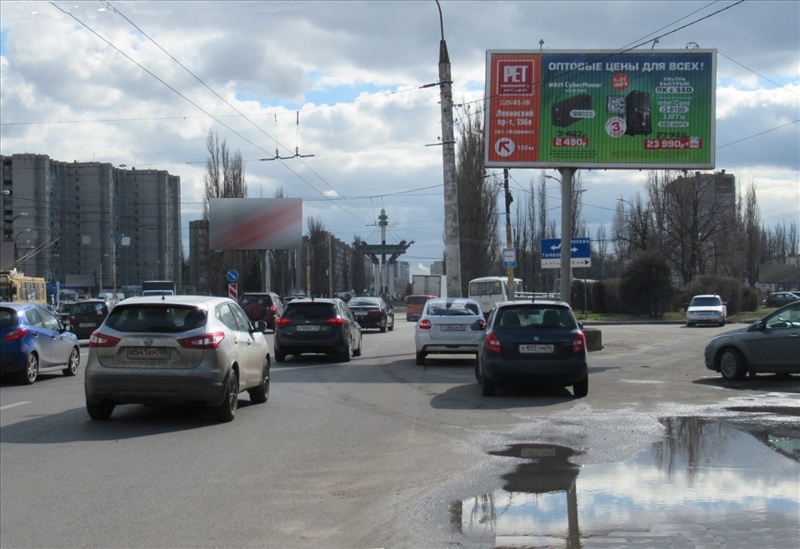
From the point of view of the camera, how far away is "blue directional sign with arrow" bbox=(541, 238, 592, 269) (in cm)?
2952

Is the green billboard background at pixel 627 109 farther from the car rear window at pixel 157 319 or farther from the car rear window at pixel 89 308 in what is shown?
the car rear window at pixel 89 308

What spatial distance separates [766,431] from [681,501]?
395 centimetres

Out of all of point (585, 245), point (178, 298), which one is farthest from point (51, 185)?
point (178, 298)

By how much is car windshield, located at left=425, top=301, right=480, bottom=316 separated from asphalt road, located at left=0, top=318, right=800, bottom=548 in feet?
10.1

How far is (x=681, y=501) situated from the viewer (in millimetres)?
→ 6684

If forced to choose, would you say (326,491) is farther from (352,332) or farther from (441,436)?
(352,332)

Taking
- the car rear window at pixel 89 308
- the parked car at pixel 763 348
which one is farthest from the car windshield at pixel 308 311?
the car rear window at pixel 89 308

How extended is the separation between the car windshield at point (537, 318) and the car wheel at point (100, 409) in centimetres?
607

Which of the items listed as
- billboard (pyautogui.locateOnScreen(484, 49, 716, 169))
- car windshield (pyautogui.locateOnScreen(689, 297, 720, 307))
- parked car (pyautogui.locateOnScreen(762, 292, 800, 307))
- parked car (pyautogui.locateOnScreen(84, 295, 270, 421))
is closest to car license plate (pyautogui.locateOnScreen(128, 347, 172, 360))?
parked car (pyautogui.locateOnScreen(84, 295, 270, 421))

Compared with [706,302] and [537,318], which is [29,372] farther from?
[706,302]

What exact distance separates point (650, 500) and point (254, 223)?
48.2m

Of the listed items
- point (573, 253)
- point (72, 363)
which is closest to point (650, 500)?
point (72, 363)

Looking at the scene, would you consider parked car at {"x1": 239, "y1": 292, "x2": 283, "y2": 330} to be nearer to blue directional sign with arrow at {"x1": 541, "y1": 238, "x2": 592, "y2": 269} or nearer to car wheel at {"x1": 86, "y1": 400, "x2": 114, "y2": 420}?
blue directional sign with arrow at {"x1": 541, "y1": 238, "x2": 592, "y2": 269}

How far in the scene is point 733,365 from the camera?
16.0 meters
